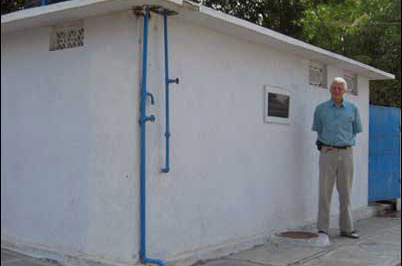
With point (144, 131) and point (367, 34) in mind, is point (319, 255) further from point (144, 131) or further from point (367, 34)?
point (367, 34)

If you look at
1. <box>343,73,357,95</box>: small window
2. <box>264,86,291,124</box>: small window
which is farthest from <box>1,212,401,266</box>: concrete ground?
<box>343,73,357,95</box>: small window

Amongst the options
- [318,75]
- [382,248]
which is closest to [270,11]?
[318,75]

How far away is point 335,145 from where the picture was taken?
656 cm

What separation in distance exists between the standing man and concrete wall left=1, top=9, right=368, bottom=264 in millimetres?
700

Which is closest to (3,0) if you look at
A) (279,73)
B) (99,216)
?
(279,73)

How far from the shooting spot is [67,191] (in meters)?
5.02

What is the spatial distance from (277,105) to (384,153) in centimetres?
352

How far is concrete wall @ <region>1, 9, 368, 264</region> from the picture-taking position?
474 centimetres

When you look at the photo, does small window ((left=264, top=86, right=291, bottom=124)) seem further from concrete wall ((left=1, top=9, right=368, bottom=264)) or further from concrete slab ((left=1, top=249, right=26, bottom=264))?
concrete slab ((left=1, top=249, right=26, bottom=264))

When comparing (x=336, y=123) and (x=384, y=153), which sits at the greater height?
(x=336, y=123)

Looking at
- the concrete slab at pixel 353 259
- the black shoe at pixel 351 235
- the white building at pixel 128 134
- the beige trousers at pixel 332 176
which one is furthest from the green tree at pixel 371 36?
the concrete slab at pixel 353 259

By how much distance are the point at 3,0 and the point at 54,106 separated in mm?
4759

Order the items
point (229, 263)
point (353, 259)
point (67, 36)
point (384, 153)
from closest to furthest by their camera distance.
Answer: point (67, 36), point (229, 263), point (353, 259), point (384, 153)

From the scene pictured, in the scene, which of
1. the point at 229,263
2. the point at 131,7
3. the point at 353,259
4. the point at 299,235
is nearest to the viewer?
the point at 131,7
